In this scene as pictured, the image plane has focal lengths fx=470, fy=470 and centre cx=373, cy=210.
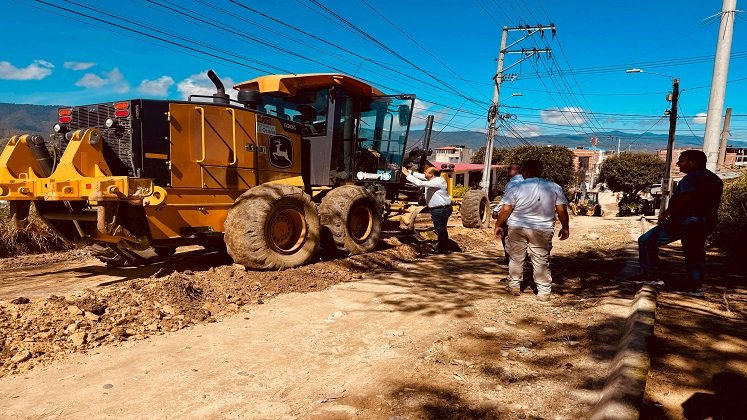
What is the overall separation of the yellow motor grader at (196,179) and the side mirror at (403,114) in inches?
52.2

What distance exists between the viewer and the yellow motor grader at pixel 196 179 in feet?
17.5

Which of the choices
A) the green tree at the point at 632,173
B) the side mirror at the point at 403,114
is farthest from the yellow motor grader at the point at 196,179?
the green tree at the point at 632,173

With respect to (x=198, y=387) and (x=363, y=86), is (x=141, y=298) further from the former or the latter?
(x=363, y=86)

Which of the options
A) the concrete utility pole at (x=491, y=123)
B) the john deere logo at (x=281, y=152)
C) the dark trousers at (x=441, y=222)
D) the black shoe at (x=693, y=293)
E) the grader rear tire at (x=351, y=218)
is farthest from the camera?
the concrete utility pole at (x=491, y=123)

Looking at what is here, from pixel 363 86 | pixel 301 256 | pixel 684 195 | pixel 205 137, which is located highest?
pixel 363 86

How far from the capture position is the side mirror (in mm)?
8758

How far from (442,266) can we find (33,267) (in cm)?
631

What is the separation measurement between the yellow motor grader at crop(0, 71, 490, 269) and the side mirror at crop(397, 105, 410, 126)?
1326 mm

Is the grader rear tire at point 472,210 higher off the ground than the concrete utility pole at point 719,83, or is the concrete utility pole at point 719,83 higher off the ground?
the concrete utility pole at point 719,83

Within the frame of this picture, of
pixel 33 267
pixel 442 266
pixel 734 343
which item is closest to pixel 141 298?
pixel 33 267

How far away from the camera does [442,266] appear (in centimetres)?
739

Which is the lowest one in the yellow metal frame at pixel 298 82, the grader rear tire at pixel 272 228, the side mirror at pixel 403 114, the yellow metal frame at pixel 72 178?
the grader rear tire at pixel 272 228

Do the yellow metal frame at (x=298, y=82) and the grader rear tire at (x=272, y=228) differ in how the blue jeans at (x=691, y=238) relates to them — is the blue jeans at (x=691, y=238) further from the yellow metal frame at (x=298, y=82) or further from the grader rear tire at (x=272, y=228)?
the yellow metal frame at (x=298, y=82)

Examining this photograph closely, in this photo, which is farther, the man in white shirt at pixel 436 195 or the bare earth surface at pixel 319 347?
the man in white shirt at pixel 436 195
